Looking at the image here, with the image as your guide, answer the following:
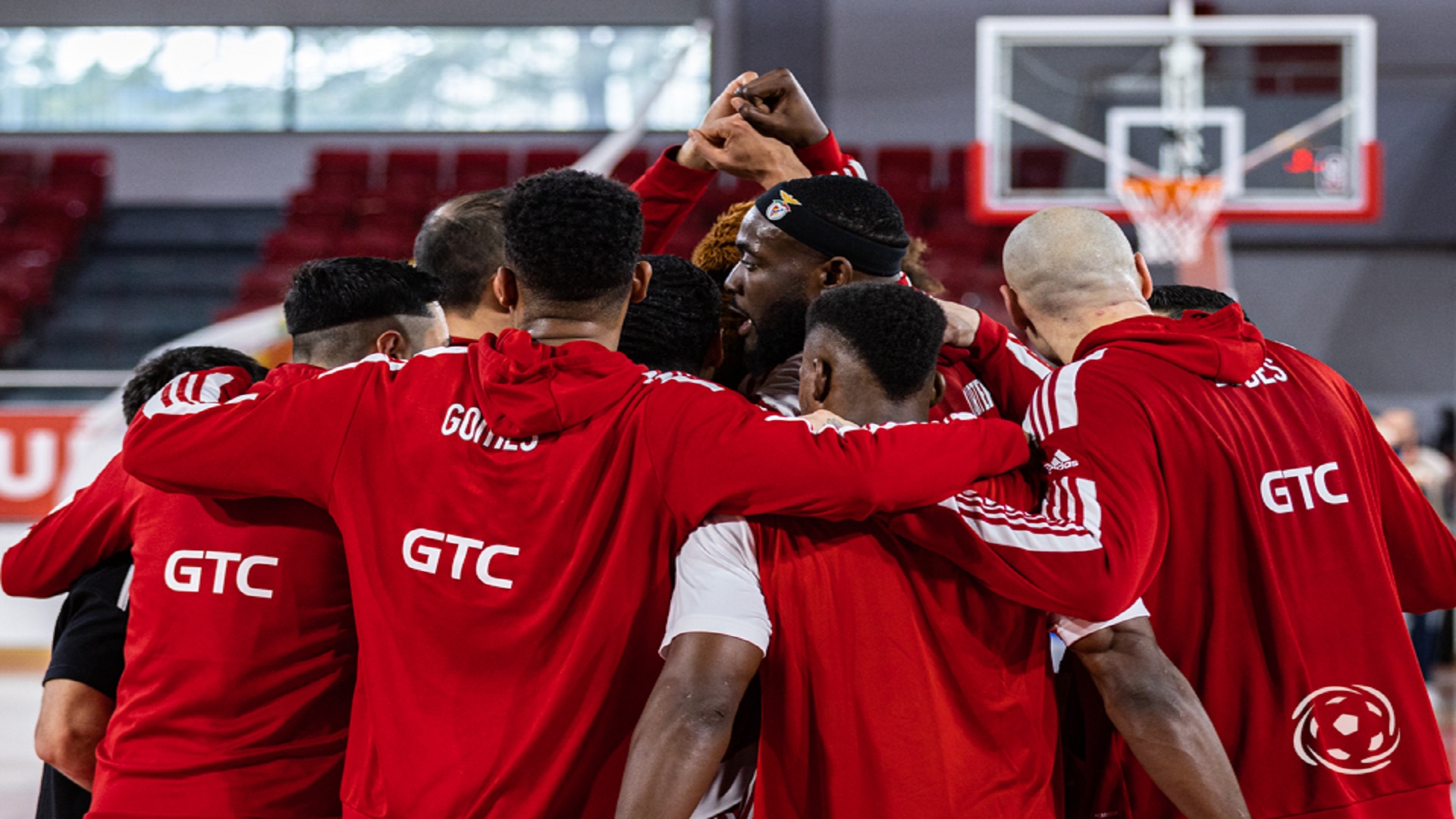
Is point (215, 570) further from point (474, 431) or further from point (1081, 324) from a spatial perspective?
point (1081, 324)

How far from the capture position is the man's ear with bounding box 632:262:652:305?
7.81 feet

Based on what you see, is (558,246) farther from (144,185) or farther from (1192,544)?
(144,185)

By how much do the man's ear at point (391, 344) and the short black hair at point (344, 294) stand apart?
4 cm

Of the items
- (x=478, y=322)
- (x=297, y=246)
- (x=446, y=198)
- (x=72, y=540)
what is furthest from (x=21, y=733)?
(x=446, y=198)

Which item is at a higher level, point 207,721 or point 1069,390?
point 1069,390

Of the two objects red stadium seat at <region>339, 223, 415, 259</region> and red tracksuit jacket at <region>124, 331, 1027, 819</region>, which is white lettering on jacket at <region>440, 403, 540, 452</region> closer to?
red tracksuit jacket at <region>124, 331, 1027, 819</region>

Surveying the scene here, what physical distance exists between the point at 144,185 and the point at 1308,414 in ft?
50.2

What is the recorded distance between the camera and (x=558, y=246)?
227 centimetres

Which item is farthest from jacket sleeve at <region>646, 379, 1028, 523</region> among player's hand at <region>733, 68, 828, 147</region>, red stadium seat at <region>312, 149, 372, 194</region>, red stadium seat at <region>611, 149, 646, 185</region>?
red stadium seat at <region>312, 149, 372, 194</region>

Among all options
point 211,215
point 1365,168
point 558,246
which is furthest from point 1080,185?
point 558,246

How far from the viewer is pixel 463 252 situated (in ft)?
9.47

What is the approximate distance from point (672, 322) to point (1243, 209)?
964 centimetres

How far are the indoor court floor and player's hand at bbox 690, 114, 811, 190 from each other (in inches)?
181

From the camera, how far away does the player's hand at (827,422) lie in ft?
7.12
